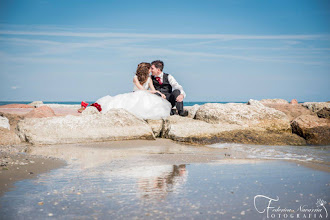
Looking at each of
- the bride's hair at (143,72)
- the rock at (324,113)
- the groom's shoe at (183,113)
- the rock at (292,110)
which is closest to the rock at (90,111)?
the bride's hair at (143,72)

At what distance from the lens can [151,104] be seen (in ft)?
32.5

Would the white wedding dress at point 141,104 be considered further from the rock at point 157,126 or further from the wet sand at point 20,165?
the wet sand at point 20,165

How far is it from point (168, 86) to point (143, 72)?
939mm

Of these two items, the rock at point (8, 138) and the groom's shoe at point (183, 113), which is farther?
the groom's shoe at point (183, 113)

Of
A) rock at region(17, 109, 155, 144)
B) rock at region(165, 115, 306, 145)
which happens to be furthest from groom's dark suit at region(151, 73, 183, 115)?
rock at region(17, 109, 155, 144)

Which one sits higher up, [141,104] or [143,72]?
[143,72]

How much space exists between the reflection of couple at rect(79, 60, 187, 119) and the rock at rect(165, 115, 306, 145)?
2.26 ft

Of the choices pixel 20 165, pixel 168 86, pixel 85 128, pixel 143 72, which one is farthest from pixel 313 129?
pixel 20 165

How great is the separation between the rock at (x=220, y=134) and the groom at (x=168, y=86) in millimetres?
1217

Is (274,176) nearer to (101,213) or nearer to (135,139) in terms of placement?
(101,213)

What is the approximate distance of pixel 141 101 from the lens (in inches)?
393

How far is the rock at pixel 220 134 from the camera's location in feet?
28.9

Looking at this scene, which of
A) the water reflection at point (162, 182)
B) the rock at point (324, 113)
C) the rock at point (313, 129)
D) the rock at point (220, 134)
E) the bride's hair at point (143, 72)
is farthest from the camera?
the rock at point (324, 113)

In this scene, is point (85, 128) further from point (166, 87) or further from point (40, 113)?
point (40, 113)
